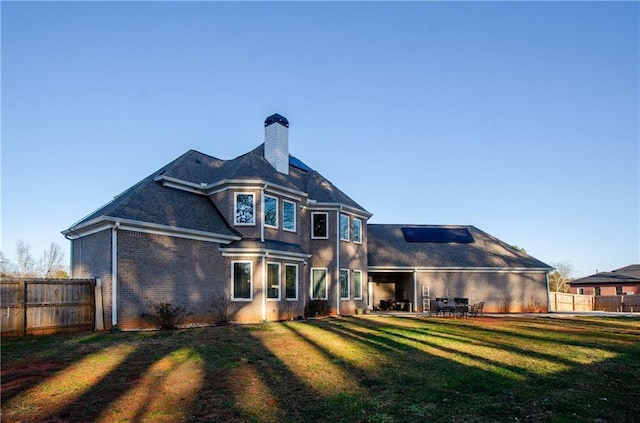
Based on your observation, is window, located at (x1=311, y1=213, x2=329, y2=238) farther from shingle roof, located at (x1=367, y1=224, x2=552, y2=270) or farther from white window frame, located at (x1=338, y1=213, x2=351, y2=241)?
shingle roof, located at (x1=367, y1=224, x2=552, y2=270)

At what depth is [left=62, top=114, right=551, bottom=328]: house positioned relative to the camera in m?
15.5

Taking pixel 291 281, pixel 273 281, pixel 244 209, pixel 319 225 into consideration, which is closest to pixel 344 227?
pixel 319 225

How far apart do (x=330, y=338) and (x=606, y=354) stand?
7.09 metres

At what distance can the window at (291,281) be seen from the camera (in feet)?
66.1

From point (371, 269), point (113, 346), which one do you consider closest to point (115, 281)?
point (113, 346)

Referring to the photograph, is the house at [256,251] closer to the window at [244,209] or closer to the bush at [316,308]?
the window at [244,209]

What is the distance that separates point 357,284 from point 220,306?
971 cm

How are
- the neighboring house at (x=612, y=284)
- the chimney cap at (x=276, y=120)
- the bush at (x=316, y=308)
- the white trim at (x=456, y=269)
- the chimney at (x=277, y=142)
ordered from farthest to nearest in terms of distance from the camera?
the neighboring house at (x=612, y=284) → the white trim at (x=456, y=269) → the chimney cap at (x=276, y=120) → the chimney at (x=277, y=142) → the bush at (x=316, y=308)

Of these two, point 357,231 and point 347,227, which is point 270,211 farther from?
point 357,231

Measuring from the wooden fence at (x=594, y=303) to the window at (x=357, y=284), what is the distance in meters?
15.0

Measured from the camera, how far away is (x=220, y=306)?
17969mm

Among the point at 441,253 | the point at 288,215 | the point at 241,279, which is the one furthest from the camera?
the point at 441,253

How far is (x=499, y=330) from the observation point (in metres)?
16.1

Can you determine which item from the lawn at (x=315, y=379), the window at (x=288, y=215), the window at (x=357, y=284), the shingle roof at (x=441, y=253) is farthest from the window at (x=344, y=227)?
the lawn at (x=315, y=379)
